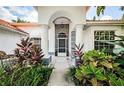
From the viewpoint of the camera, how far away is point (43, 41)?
14727mm

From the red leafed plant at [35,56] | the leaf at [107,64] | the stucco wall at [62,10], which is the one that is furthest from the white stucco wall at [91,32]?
the leaf at [107,64]

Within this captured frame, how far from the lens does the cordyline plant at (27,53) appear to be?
9211 millimetres

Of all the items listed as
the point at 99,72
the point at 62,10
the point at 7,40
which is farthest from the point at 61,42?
the point at 99,72

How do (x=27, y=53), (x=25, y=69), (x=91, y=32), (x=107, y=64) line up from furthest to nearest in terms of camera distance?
(x=91, y=32) < (x=27, y=53) < (x=25, y=69) < (x=107, y=64)

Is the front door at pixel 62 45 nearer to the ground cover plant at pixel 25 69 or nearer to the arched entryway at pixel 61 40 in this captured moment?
the arched entryway at pixel 61 40

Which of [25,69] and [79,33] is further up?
[79,33]

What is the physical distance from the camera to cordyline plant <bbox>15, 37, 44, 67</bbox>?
30.2 feet

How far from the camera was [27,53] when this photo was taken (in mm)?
9492

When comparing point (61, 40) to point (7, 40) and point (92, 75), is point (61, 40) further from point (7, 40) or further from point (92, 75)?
point (92, 75)

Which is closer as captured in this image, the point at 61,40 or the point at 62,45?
the point at 61,40
